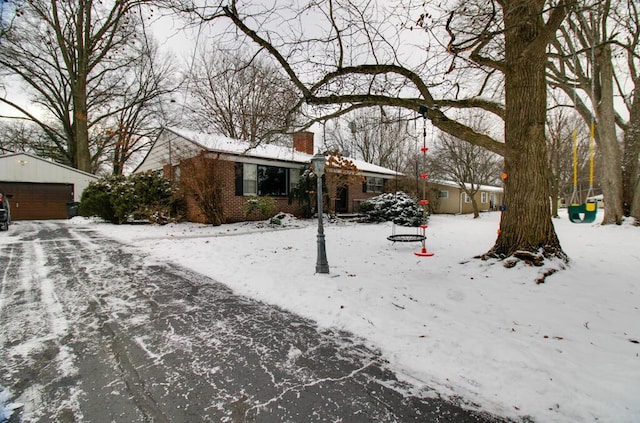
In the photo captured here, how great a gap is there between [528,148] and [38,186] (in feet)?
75.6

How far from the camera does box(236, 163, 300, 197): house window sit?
13.2 m

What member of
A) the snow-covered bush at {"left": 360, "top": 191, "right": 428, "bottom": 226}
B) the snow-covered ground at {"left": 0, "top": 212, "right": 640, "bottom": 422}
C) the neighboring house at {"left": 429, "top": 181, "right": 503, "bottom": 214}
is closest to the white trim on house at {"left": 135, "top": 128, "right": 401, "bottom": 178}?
the snow-covered bush at {"left": 360, "top": 191, "right": 428, "bottom": 226}

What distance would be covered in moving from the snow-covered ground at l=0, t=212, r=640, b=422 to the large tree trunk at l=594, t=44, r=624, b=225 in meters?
5.13

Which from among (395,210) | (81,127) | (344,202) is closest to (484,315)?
(395,210)

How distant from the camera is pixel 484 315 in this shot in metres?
3.35

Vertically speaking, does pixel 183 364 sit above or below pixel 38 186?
below

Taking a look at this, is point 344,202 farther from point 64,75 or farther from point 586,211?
point 64,75

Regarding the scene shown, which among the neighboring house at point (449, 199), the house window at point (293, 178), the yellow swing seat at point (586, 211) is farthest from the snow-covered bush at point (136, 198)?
the neighboring house at point (449, 199)

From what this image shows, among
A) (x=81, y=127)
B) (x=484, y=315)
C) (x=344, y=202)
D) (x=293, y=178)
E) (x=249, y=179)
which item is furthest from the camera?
(x=81, y=127)

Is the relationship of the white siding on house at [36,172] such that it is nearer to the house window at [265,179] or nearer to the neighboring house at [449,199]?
the house window at [265,179]

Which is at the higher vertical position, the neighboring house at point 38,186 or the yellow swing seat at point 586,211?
the neighboring house at point 38,186

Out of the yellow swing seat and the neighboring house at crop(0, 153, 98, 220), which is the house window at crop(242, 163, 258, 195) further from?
the neighboring house at crop(0, 153, 98, 220)

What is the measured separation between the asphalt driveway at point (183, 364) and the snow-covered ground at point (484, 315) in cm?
34

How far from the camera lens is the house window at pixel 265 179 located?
43.2 feet
